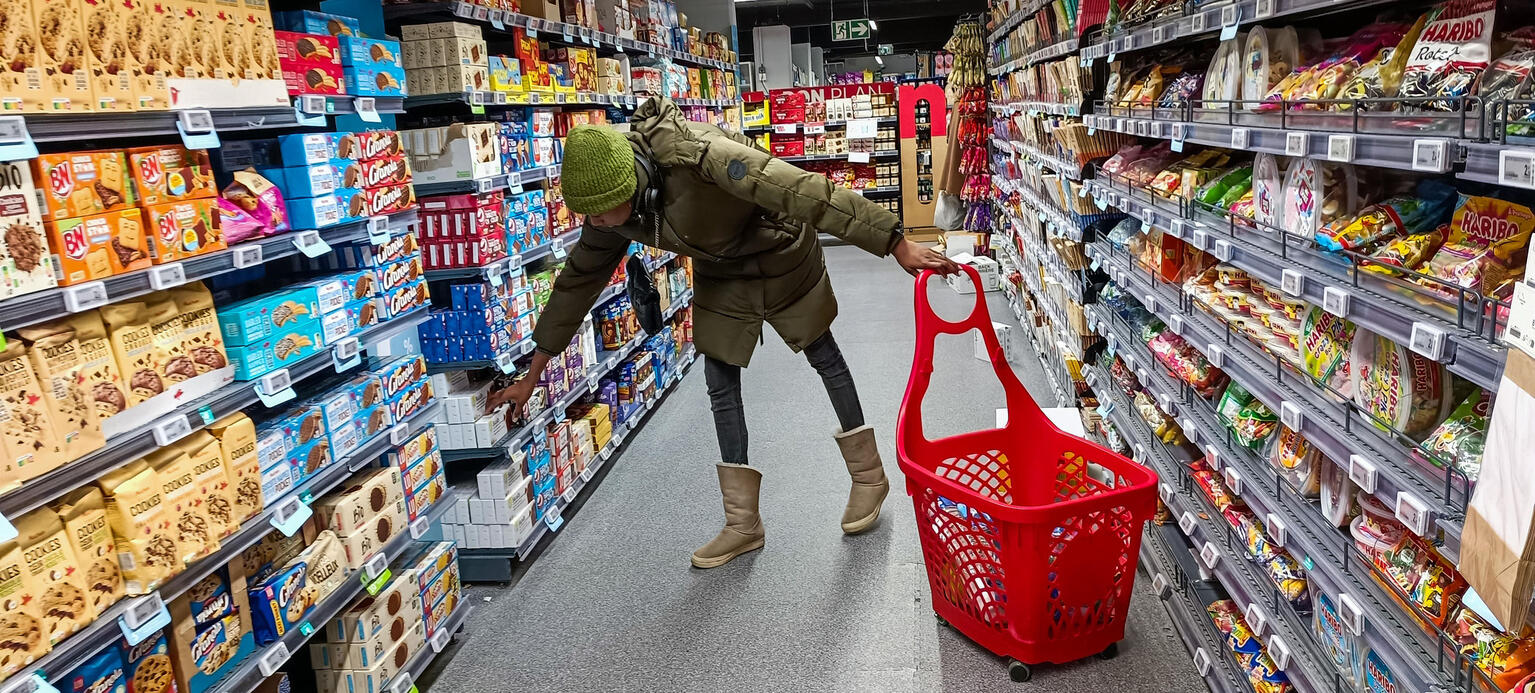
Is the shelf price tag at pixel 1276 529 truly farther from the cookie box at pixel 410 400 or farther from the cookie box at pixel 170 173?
the cookie box at pixel 170 173

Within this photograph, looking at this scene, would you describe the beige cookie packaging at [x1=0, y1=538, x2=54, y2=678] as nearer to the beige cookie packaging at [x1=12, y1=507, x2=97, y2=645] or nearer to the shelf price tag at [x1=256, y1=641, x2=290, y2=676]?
the beige cookie packaging at [x1=12, y1=507, x2=97, y2=645]

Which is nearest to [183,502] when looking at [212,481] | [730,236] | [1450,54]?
[212,481]

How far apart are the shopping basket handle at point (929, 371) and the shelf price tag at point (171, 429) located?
1793 mm

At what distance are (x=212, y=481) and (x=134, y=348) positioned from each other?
34 cm

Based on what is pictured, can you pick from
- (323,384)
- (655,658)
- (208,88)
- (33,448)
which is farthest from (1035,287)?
(33,448)

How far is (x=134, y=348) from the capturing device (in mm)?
2137

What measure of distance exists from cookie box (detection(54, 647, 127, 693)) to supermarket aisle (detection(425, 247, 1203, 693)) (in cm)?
112

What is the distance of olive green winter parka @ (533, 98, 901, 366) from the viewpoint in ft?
9.80

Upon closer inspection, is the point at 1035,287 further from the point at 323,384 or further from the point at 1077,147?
the point at 323,384

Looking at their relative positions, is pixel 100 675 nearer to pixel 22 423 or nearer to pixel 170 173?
pixel 22 423

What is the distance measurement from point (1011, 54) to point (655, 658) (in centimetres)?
546

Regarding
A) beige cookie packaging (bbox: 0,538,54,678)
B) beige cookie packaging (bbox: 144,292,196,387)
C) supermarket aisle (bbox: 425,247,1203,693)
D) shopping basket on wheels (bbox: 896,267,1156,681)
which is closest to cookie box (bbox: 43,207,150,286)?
beige cookie packaging (bbox: 144,292,196,387)

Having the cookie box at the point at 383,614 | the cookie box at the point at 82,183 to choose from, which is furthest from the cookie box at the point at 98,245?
the cookie box at the point at 383,614

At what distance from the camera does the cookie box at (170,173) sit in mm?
2162
